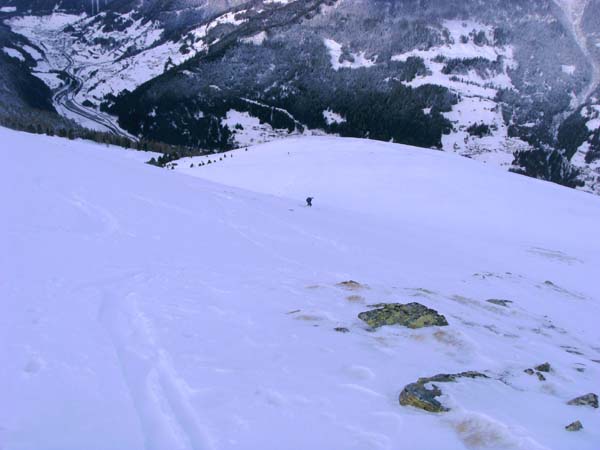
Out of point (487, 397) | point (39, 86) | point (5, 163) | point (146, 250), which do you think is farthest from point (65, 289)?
point (39, 86)

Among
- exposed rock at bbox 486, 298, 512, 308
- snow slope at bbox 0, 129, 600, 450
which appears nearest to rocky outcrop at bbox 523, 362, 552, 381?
snow slope at bbox 0, 129, 600, 450

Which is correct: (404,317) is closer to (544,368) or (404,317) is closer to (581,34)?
(544,368)

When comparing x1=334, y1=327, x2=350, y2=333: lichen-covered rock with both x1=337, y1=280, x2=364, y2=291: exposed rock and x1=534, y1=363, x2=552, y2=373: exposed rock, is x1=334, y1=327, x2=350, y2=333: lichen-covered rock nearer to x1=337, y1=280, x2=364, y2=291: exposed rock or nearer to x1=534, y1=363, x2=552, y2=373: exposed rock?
x1=337, y1=280, x2=364, y2=291: exposed rock

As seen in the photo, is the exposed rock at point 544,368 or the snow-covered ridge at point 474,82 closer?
the exposed rock at point 544,368

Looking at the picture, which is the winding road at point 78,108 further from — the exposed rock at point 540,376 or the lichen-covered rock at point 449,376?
the exposed rock at point 540,376

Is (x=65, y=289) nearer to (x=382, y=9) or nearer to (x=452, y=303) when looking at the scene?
(x=452, y=303)

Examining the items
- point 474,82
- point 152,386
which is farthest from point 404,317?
point 474,82

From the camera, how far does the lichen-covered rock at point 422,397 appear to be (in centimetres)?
513

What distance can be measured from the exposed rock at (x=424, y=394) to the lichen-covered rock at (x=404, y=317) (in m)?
2.07

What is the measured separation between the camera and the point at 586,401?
571cm

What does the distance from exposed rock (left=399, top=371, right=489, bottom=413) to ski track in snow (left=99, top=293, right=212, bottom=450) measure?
7.72ft

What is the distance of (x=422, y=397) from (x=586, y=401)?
7.47ft

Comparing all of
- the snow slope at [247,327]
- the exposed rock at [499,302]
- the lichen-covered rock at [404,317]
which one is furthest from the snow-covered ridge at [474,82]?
the lichen-covered rock at [404,317]

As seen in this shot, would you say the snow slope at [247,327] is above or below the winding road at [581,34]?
below
